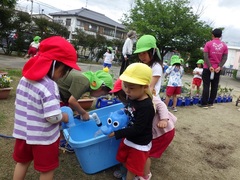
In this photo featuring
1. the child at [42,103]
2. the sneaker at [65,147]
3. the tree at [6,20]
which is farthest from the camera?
the tree at [6,20]

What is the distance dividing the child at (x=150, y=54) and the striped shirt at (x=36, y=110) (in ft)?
4.02

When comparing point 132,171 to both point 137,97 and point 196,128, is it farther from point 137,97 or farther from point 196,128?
point 196,128

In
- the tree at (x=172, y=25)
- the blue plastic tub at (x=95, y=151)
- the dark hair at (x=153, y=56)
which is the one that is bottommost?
the blue plastic tub at (x=95, y=151)

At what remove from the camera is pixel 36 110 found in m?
1.50

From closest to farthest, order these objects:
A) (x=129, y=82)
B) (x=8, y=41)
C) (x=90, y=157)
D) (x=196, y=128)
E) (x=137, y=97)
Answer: (x=129, y=82), (x=137, y=97), (x=90, y=157), (x=196, y=128), (x=8, y=41)

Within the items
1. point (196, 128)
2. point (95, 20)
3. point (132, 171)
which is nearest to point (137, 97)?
point (132, 171)

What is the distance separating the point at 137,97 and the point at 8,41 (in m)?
12.9

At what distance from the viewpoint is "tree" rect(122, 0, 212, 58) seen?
1992cm

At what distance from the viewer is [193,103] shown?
6.09 m

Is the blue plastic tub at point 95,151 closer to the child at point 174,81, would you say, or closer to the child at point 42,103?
the child at point 42,103

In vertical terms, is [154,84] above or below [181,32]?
below

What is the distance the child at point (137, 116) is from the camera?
5.80 feet

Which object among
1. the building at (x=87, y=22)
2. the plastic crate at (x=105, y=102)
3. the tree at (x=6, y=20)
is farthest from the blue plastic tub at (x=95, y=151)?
the building at (x=87, y=22)

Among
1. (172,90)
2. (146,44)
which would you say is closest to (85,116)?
(146,44)
